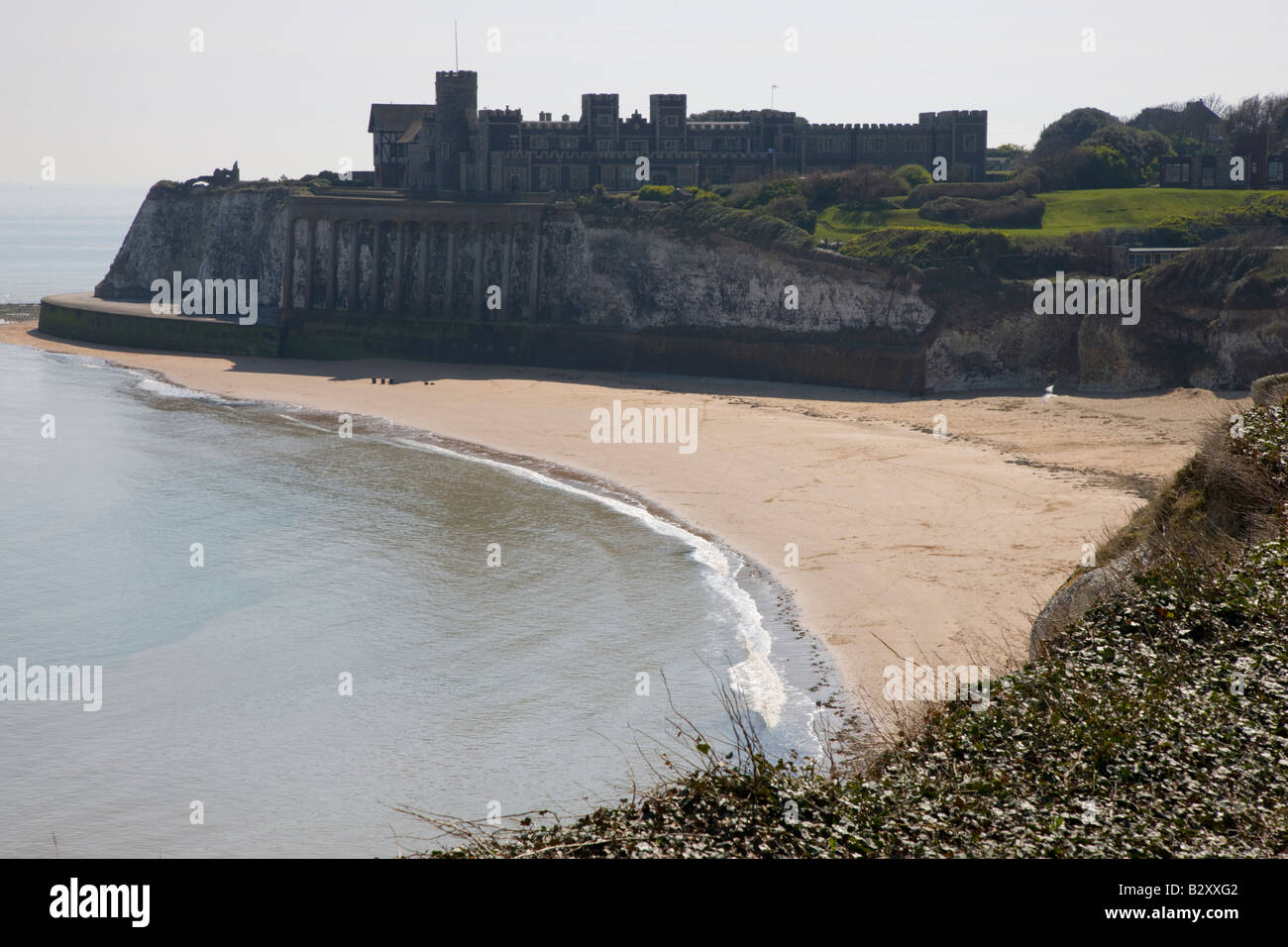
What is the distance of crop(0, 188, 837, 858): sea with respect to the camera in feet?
41.7

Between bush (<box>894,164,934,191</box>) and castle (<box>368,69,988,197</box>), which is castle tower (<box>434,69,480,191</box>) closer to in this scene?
castle (<box>368,69,988,197</box>)

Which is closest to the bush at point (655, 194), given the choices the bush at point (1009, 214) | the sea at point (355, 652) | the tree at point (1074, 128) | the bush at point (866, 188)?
the bush at point (866, 188)

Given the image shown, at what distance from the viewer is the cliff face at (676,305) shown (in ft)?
112

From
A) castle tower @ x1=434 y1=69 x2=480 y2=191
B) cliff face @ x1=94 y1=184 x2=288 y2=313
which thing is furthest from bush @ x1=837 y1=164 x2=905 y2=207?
cliff face @ x1=94 y1=184 x2=288 y2=313

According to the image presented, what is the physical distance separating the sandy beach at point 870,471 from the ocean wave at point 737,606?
2.11ft

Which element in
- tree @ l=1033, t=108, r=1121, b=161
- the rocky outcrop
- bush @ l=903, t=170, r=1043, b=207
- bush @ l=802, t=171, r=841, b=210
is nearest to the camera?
the rocky outcrop

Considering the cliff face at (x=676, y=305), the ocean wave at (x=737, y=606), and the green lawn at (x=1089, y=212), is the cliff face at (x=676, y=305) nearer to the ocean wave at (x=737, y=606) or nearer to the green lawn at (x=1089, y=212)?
the green lawn at (x=1089, y=212)

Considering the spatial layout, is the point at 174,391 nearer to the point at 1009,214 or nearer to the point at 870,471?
the point at 870,471

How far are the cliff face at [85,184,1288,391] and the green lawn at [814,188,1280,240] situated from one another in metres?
4.85

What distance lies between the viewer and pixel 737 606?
60.1 ft

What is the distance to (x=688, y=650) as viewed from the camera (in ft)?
54.8

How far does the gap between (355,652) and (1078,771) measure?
1164 cm

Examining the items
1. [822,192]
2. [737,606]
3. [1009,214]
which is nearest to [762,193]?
[822,192]
